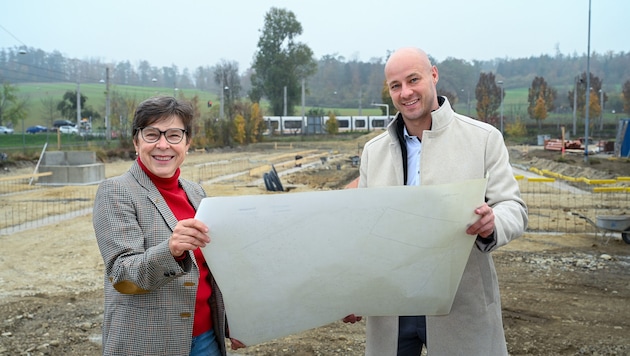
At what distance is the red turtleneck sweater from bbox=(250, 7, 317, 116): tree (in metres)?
79.4

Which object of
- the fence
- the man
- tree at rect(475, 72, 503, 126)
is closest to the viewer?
the man

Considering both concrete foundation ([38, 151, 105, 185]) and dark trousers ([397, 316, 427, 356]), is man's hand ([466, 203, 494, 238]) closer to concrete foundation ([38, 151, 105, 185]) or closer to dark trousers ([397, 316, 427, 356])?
dark trousers ([397, 316, 427, 356])

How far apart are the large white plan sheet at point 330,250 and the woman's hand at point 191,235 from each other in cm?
3

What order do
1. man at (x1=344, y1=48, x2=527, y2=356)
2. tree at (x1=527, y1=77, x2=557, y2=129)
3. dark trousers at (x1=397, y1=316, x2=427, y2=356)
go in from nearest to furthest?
man at (x1=344, y1=48, x2=527, y2=356) < dark trousers at (x1=397, y1=316, x2=427, y2=356) < tree at (x1=527, y1=77, x2=557, y2=129)

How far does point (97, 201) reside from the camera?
2.20 m

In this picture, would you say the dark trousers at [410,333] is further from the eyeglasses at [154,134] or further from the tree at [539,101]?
the tree at [539,101]

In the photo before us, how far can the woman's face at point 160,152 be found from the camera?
230cm

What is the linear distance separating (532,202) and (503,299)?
10502 mm

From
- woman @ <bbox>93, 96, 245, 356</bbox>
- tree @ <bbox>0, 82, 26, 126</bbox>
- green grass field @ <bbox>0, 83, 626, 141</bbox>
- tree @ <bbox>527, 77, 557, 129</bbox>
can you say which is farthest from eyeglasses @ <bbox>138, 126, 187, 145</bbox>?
tree @ <bbox>527, 77, 557, 129</bbox>

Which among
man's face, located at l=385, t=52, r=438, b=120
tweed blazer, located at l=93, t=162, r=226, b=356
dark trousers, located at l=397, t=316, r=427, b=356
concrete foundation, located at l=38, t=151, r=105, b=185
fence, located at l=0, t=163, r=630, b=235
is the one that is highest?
man's face, located at l=385, t=52, r=438, b=120

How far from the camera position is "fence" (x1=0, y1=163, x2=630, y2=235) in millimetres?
13371

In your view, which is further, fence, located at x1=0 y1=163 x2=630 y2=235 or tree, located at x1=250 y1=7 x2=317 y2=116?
tree, located at x1=250 y1=7 x2=317 y2=116

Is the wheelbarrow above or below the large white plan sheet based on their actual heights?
below

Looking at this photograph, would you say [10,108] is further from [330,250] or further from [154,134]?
[330,250]
